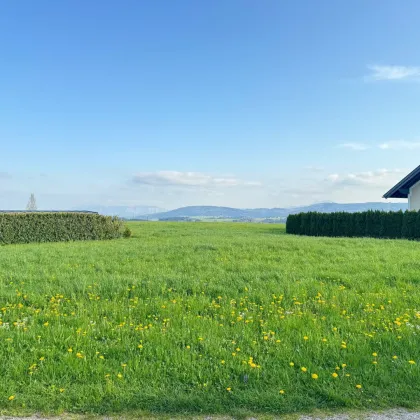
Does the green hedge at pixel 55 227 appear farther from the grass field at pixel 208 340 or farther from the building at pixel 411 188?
the building at pixel 411 188

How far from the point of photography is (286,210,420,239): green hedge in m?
22.7

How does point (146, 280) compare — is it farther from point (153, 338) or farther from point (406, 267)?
point (406, 267)

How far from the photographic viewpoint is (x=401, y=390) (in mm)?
3768

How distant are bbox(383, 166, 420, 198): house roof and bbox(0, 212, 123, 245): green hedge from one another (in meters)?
18.1

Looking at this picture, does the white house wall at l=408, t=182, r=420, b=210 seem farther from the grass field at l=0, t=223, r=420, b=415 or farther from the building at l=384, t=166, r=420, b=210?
the grass field at l=0, t=223, r=420, b=415

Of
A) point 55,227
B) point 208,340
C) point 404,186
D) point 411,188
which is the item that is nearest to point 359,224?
point 404,186

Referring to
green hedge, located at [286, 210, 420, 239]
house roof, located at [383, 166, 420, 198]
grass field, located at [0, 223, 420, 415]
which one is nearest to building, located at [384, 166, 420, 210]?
house roof, located at [383, 166, 420, 198]

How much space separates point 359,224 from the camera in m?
25.6

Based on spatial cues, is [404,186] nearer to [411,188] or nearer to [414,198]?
[411,188]

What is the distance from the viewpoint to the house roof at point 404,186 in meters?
23.6

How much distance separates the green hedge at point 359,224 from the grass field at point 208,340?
1521cm

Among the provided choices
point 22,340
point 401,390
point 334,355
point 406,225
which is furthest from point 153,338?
point 406,225

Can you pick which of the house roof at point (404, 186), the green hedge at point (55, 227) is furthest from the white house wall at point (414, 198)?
the green hedge at point (55, 227)

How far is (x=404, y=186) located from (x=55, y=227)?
864 inches
